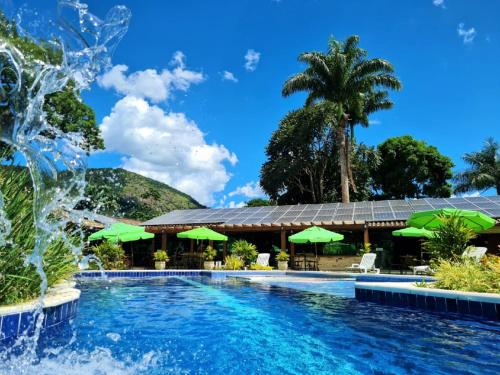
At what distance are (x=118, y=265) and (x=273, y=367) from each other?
1600 centimetres

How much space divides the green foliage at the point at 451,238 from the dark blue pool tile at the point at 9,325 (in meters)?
9.35

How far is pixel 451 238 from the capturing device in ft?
35.1

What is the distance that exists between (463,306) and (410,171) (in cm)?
3477

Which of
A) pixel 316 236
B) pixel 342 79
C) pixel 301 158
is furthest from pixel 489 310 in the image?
pixel 301 158

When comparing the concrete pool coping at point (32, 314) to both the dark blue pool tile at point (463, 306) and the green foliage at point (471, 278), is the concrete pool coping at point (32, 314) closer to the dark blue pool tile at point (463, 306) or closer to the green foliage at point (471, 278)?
the dark blue pool tile at point (463, 306)

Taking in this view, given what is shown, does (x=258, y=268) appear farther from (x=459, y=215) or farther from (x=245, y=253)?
(x=459, y=215)

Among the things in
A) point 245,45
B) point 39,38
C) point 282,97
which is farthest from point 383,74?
point 39,38

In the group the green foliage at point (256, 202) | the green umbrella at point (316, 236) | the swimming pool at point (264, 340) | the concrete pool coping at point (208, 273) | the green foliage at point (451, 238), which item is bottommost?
the swimming pool at point (264, 340)

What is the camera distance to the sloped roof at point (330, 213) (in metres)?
20.7

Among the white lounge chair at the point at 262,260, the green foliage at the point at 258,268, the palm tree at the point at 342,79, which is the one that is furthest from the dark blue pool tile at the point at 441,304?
the palm tree at the point at 342,79

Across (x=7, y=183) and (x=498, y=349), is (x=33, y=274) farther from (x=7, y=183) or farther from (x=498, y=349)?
(x=498, y=349)

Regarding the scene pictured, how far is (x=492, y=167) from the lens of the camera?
4116cm

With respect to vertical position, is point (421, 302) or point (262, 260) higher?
point (262, 260)

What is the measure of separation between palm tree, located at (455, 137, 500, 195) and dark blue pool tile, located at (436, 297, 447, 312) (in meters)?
36.7
